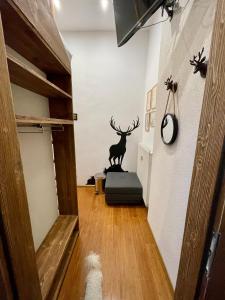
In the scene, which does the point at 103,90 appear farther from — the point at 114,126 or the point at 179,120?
the point at 179,120

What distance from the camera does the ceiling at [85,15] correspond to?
7.15 ft

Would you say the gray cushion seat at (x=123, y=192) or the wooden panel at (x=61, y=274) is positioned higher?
the gray cushion seat at (x=123, y=192)

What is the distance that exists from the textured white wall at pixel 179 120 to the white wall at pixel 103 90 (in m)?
1.35

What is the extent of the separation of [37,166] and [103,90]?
2.10 meters

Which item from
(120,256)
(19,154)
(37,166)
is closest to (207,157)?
(19,154)

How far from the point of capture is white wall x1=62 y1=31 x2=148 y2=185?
286cm

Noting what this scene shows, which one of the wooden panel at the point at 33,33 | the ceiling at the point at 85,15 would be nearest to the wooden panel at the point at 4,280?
the wooden panel at the point at 33,33

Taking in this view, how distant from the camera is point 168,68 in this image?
1491 mm

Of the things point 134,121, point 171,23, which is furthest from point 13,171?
point 134,121

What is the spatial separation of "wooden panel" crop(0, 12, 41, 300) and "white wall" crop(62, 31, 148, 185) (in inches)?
98.6

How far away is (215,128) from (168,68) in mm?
1208

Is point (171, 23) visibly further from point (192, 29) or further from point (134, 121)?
point (134, 121)

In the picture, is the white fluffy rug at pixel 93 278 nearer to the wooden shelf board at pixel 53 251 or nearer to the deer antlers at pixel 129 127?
the wooden shelf board at pixel 53 251

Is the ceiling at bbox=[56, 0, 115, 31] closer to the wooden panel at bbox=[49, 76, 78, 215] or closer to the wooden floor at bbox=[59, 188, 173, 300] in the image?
the wooden panel at bbox=[49, 76, 78, 215]
